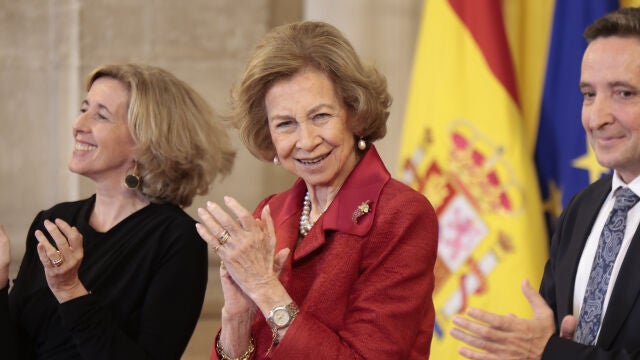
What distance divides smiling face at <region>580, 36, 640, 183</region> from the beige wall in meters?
2.15

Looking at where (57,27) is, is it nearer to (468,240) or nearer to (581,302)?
(468,240)

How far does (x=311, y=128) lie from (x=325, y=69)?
A: 0.51ft

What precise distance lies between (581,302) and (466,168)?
173cm

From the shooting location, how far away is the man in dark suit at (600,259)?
224cm

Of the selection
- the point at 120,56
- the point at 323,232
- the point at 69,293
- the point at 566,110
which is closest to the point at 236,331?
the point at 323,232

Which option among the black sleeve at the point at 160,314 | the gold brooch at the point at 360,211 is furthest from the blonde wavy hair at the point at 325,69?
the black sleeve at the point at 160,314

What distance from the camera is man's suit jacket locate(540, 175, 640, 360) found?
2.22m

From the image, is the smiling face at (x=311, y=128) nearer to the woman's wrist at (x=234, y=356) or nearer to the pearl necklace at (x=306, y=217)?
the pearl necklace at (x=306, y=217)

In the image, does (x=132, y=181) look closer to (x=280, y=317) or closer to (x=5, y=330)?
(x=5, y=330)

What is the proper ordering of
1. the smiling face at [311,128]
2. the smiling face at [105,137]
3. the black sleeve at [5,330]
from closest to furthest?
1. the smiling face at [311,128]
2. the black sleeve at [5,330]
3. the smiling face at [105,137]

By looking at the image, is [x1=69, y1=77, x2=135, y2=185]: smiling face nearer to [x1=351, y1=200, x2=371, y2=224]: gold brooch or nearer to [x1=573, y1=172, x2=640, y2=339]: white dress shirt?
[x1=351, y1=200, x2=371, y2=224]: gold brooch

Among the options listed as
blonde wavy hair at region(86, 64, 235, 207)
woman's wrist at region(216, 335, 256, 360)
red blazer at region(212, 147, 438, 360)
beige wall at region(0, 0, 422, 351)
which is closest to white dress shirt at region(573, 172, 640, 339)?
red blazer at region(212, 147, 438, 360)

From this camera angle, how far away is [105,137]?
325 cm

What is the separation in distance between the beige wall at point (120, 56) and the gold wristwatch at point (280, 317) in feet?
7.70
